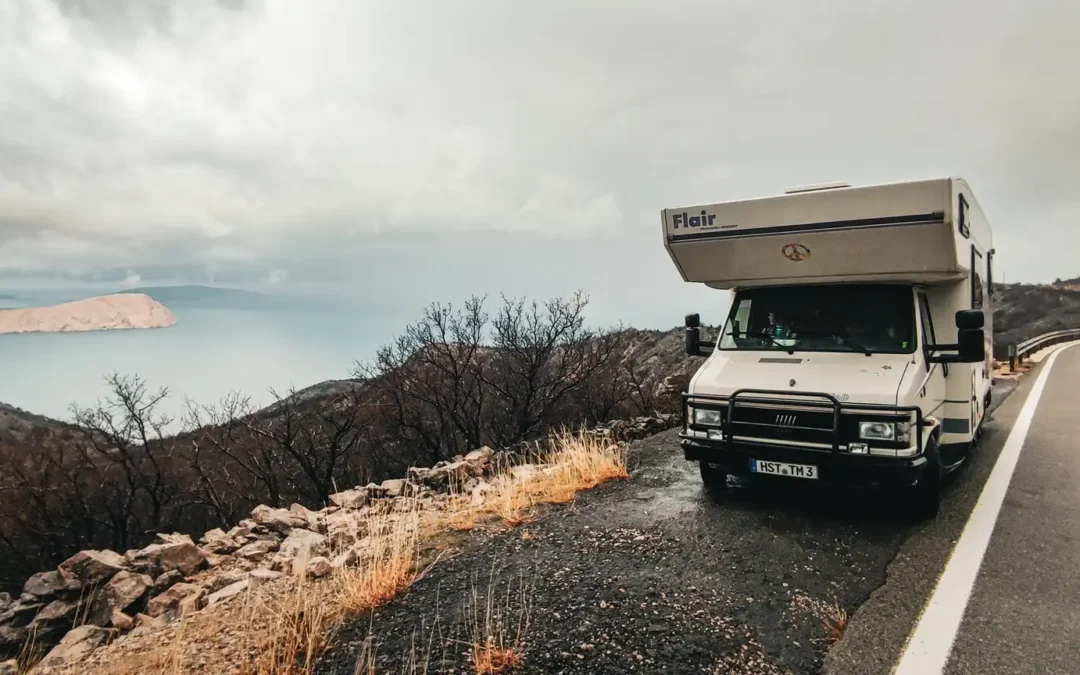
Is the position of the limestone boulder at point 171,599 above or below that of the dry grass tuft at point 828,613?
below

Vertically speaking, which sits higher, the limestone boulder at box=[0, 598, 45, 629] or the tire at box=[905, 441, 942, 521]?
the tire at box=[905, 441, 942, 521]

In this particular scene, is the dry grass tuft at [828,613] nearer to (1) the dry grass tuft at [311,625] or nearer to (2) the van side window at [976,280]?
(1) the dry grass tuft at [311,625]

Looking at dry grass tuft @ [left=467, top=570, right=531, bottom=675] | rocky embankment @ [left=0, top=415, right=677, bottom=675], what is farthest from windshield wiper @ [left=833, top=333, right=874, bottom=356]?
rocky embankment @ [left=0, top=415, right=677, bottom=675]

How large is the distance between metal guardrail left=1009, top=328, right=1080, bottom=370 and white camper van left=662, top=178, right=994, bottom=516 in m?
16.2

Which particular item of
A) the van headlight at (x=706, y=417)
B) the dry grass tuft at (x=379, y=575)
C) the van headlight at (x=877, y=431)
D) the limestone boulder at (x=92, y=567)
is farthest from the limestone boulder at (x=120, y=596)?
the van headlight at (x=877, y=431)

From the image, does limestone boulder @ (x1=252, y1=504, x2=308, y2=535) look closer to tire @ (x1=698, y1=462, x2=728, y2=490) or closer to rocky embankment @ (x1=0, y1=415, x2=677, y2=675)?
rocky embankment @ (x1=0, y1=415, x2=677, y2=675)

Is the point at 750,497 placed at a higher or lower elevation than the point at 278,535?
higher

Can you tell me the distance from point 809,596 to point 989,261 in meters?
8.50

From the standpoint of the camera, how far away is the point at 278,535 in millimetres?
9727

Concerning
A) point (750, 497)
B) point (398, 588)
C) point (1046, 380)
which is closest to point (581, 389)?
point (1046, 380)

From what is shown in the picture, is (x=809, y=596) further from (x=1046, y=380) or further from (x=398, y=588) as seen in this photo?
(x=1046, y=380)

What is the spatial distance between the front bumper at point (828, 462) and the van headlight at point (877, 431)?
18 cm

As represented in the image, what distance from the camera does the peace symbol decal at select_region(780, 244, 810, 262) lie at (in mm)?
6363

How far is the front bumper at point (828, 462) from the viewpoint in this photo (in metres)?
5.24
